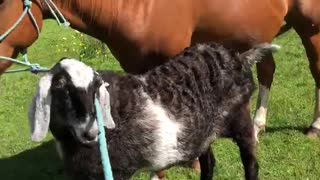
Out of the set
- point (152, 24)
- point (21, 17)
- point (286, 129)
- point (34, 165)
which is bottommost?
point (34, 165)

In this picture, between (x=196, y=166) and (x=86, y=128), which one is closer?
(x=86, y=128)

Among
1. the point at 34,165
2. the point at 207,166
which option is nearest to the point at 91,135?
the point at 207,166

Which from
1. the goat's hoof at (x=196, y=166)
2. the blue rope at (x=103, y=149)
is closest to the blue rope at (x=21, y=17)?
the blue rope at (x=103, y=149)

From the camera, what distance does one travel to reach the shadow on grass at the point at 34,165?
5098 millimetres

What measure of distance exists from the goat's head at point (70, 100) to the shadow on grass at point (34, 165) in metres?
2.23

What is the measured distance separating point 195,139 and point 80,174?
2.58ft

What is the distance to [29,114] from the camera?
9.26 ft

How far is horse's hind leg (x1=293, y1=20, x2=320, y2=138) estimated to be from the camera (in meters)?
5.28

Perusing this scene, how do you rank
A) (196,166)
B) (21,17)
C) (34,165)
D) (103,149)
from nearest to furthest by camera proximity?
(103,149) → (21,17) → (196,166) → (34,165)

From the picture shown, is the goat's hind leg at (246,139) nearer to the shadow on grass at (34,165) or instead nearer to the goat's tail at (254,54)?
the goat's tail at (254,54)

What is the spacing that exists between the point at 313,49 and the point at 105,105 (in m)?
3.04

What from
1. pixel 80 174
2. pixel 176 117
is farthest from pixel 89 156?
pixel 176 117

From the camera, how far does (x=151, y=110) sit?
10.9 ft

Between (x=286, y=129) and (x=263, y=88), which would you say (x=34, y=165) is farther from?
(x=286, y=129)
